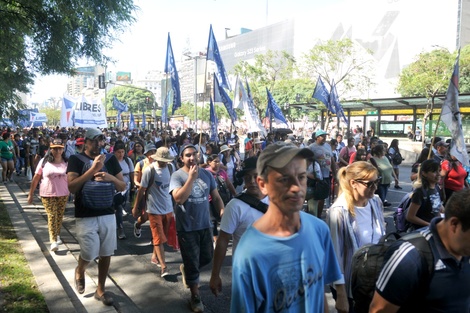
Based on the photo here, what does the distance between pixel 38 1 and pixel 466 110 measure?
2718cm

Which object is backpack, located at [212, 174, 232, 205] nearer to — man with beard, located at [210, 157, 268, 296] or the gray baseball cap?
man with beard, located at [210, 157, 268, 296]

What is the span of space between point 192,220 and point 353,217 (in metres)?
1.81

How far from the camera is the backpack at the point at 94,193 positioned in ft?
14.9

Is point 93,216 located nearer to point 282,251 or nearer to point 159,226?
point 159,226

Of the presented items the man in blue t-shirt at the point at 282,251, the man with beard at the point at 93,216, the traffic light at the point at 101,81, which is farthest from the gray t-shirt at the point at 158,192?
the traffic light at the point at 101,81

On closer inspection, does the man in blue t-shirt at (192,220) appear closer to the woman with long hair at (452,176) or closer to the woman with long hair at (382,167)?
the woman with long hair at (452,176)

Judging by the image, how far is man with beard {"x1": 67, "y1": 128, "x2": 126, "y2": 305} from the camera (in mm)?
4492

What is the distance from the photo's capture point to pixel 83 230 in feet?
14.8

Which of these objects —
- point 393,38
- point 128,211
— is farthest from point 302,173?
point 393,38

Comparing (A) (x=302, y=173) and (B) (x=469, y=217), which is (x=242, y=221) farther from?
(B) (x=469, y=217)

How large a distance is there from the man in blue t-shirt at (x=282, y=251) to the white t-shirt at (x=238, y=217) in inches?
52.3

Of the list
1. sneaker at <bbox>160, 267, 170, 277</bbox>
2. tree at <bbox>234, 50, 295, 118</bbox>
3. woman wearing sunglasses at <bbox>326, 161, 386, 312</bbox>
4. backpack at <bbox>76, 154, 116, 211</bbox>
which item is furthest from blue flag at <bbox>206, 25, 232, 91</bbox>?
tree at <bbox>234, 50, 295, 118</bbox>

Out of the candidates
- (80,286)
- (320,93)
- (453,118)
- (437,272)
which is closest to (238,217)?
(437,272)

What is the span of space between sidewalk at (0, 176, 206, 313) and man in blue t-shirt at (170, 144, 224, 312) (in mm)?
443
